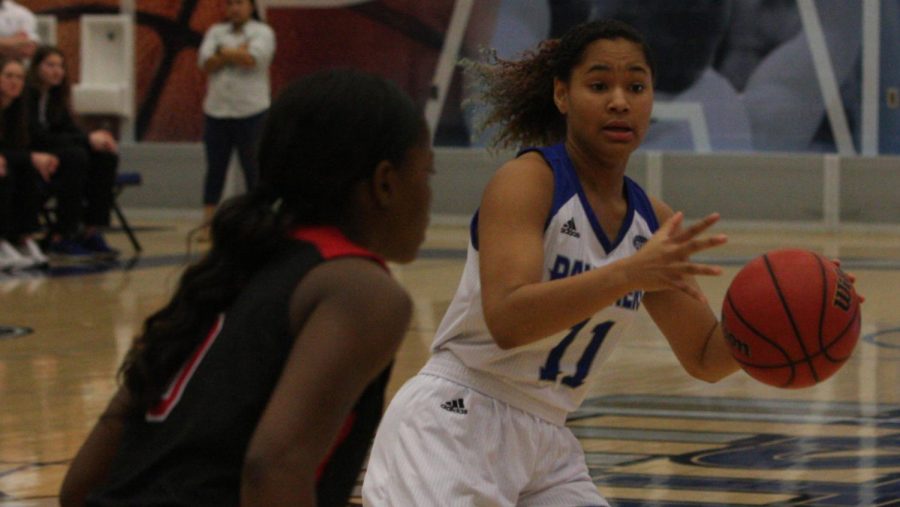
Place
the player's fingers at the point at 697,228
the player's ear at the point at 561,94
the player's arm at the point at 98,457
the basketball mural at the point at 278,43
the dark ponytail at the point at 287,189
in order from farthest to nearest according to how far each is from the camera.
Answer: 1. the basketball mural at the point at 278,43
2. the player's ear at the point at 561,94
3. the player's fingers at the point at 697,228
4. the player's arm at the point at 98,457
5. the dark ponytail at the point at 287,189

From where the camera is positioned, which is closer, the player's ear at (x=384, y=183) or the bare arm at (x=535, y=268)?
the player's ear at (x=384, y=183)

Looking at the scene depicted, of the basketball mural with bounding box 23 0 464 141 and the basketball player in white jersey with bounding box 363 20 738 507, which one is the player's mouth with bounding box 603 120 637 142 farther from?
the basketball mural with bounding box 23 0 464 141

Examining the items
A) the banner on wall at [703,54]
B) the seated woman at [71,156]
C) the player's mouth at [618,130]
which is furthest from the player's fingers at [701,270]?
the banner on wall at [703,54]

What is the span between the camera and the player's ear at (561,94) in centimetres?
335

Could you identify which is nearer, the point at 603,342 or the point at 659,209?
the point at 603,342

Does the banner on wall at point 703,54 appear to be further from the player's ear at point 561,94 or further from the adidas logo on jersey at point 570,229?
the adidas logo on jersey at point 570,229

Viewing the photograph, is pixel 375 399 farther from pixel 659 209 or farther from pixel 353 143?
pixel 659 209

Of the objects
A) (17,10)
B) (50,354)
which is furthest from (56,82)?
(50,354)

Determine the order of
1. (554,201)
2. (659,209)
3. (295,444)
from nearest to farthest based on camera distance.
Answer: (295,444)
(554,201)
(659,209)

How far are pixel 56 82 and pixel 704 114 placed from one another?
5912 mm

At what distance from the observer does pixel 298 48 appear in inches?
611

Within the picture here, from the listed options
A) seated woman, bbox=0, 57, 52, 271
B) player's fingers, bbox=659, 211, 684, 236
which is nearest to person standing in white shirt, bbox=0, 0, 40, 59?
seated woman, bbox=0, 57, 52, 271

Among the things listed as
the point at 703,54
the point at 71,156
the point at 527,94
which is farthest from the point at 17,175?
the point at 527,94

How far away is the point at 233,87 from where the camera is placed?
42.0 feet
